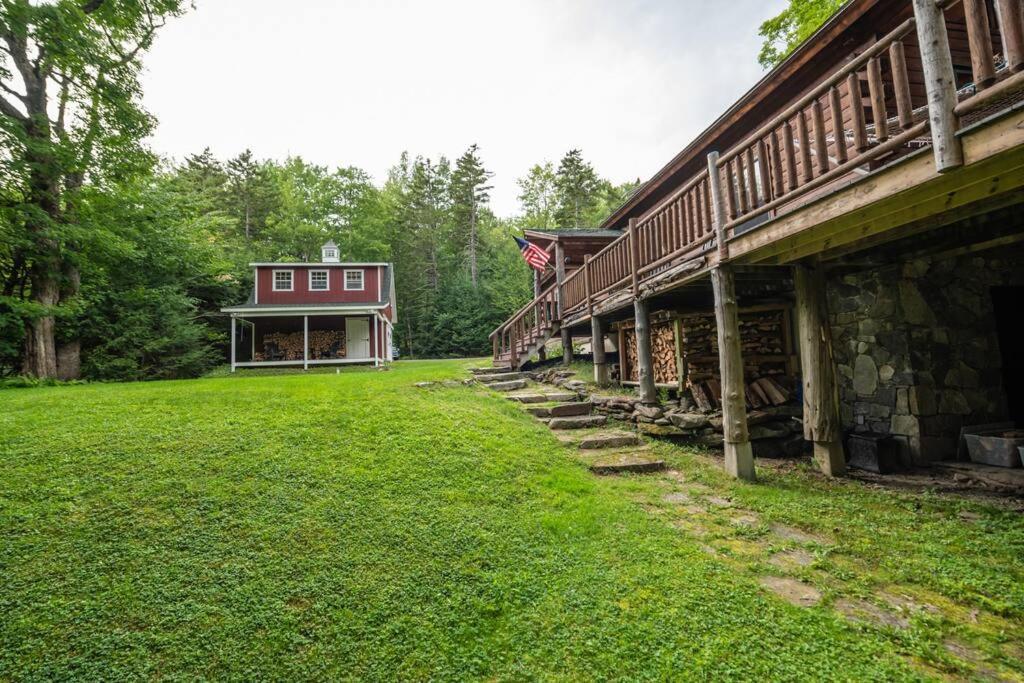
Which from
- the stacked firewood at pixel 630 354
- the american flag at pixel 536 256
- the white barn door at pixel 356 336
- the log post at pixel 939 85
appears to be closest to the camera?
the log post at pixel 939 85

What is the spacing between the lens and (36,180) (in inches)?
424

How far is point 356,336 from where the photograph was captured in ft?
67.1

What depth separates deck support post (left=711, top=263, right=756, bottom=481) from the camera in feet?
15.6

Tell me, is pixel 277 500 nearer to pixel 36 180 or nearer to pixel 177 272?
pixel 36 180

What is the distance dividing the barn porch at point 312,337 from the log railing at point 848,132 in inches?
571

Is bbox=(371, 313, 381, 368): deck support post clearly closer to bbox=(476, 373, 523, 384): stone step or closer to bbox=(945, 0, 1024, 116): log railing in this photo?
bbox=(476, 373, 523, 384): stone step

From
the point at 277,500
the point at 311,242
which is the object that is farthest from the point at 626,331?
the point at 311,242

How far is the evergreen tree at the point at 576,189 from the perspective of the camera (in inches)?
1267

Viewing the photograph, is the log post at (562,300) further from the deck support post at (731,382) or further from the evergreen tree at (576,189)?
the evergreen tree at (576,189)

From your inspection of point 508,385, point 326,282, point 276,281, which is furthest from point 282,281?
point 508,385

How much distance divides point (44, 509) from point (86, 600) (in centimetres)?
146

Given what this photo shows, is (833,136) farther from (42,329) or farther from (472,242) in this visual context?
(472,242)

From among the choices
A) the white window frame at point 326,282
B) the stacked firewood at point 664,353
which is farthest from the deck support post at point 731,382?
the white window frame at point 326,282

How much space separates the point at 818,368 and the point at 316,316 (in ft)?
64.3
